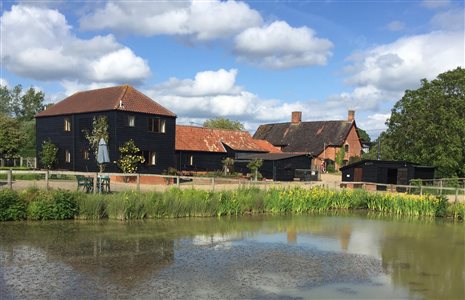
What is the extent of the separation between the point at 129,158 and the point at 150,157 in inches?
104

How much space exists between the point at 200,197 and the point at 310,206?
6188 millimetres

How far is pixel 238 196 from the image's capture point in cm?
2070

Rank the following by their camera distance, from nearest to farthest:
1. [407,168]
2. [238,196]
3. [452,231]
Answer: [452,231] < [238,196] < [407,168]

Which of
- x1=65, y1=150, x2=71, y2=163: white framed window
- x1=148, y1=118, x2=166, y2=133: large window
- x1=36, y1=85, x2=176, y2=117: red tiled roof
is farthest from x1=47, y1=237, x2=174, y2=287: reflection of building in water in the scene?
x1=65, y1=150, x2=71, y2=163: white framed window

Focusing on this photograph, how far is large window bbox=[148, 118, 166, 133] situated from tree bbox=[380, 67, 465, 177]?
20.5 metres

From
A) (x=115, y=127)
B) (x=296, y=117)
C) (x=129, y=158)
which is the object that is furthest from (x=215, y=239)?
(x=296, y=117)

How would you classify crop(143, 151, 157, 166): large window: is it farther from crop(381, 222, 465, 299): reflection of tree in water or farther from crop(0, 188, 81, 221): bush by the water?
crop(381, 222, 465, 299): reflection of tree in water

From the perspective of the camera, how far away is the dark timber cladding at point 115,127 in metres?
33.1

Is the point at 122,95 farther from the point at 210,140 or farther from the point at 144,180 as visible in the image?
the point at 210,140

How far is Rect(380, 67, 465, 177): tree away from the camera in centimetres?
3597

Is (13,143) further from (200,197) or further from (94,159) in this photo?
(200,197)

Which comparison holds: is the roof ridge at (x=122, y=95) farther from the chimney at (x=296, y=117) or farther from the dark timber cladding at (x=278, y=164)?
the chimney at (x=296, y=117)

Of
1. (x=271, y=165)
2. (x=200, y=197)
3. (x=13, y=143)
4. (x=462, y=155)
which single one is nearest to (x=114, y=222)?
(x=200, y=197)

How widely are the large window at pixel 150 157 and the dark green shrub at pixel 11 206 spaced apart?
1890 centimetres
